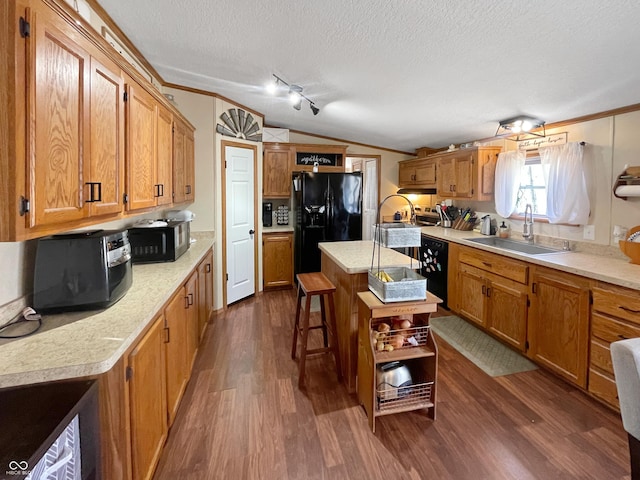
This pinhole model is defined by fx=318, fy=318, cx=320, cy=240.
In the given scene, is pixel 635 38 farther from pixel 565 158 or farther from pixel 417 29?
pixel 565 158

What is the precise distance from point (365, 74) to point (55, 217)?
2.27 metres

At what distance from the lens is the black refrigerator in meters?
4.49

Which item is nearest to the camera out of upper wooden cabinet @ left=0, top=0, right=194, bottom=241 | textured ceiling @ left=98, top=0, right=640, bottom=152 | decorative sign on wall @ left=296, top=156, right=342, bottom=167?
upper wooden cabinet @ left=0, top=0, right=194, bottom=241

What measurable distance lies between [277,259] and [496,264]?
A: 2815mm

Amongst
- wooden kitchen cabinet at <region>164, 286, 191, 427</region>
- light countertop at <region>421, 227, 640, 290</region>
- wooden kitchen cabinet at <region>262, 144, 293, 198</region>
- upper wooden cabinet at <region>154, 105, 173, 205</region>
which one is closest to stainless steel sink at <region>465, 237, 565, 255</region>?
light countertop at <region>421, 227, 640, 290</region>

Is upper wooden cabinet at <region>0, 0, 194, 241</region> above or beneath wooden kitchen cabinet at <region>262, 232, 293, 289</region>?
above

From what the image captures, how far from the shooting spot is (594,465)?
166 centimetres

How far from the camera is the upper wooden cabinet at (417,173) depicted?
457 centimetres

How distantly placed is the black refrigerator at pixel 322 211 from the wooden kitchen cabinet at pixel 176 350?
2451 mm

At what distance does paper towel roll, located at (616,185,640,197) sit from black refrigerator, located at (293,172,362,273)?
284cm

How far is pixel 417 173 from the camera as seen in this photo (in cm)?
495

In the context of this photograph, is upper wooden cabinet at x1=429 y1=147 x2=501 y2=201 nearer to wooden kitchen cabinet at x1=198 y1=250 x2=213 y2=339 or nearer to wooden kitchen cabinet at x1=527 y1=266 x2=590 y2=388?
wooden kitchen cabinet at x1=527 y1=266 x2=590 y2=388

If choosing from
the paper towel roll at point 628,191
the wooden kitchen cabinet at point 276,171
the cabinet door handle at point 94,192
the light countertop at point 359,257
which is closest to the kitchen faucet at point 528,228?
the paper towel roll at point 628,191

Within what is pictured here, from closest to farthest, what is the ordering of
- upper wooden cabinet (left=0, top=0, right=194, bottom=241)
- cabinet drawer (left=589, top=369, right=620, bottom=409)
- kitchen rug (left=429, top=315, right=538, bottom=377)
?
1. upper wooden cabinet (left=0, top=0, right=194, bottom=241)
2. cabinet drawer (left=589, top=369, right=620, bottom=409)
3. kitchen rug (left=429, top=315, right=538, bottom=377)
